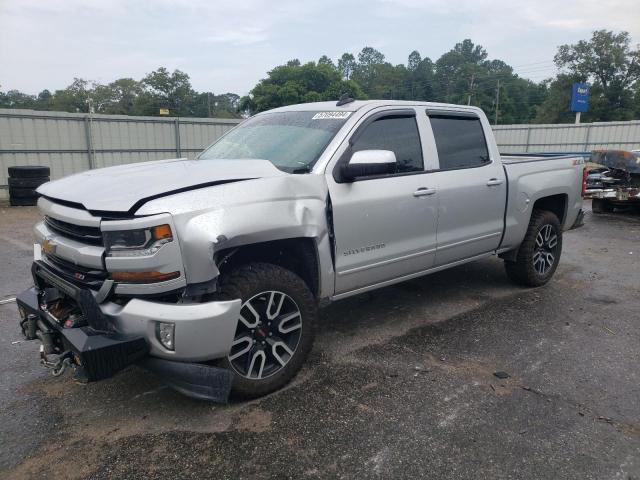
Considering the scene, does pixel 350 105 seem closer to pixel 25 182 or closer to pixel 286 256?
pixel 286 256

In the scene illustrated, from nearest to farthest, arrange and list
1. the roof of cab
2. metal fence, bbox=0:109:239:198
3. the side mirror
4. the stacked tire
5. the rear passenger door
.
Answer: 1. the side mirror
2. the roof of cab
3. the rear passenger door
4. the stacked tire
5. metal fence, bbox=0:109:239:198

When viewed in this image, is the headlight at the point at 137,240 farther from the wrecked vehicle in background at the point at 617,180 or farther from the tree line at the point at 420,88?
the tree line at the point at 420,88

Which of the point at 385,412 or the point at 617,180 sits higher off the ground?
the point at 617,180

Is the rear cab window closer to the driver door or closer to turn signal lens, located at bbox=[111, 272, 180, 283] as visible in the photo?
the driver door

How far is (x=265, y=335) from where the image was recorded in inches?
122

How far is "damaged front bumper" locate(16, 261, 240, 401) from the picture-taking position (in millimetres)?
2533

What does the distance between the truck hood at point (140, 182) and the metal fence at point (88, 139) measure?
12.5m

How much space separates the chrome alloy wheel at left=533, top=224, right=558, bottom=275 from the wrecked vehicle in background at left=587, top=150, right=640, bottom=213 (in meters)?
6.11

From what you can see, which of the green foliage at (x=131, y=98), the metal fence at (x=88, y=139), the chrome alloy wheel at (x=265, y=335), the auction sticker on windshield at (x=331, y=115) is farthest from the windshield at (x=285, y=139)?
the green foliage at (x=131, y=98)

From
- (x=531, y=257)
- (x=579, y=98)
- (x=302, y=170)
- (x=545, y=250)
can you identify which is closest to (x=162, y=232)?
(x=302, y=170)

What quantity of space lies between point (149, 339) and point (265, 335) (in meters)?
0.77

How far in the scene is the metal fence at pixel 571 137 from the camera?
→ 2348 cm

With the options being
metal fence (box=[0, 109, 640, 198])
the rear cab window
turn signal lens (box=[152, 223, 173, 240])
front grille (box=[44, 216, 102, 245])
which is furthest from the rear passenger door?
metal fence (box=[0, 109, 640, 198])

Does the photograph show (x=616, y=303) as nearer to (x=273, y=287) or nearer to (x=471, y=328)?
(x=471, y=328)
